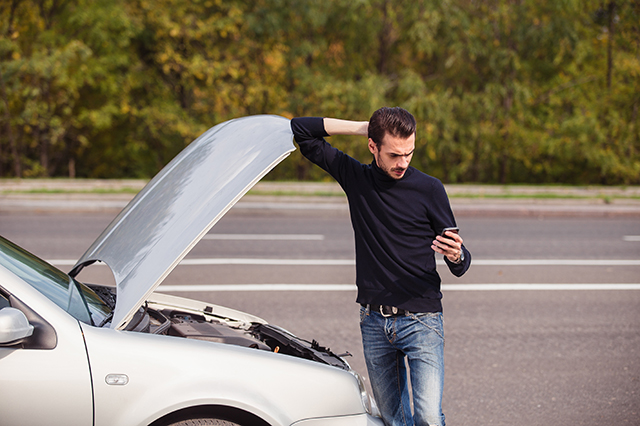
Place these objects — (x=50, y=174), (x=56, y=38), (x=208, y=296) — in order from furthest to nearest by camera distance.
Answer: (x=50, y=174) → (x=56, y=38) → (x=208, y=296)

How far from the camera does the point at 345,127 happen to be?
2680mm

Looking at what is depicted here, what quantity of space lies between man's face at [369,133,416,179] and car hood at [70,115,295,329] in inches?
15.5

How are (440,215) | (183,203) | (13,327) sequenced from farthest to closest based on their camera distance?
(440,215) → (183,203) → (13,327)

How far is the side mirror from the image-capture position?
2.05 m

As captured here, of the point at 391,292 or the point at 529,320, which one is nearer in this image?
the point at 391,292

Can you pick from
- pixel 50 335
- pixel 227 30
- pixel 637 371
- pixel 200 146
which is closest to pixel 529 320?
pixel 637 371

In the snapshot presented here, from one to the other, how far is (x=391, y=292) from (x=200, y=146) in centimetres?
110

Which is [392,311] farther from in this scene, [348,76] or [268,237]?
[348,76]

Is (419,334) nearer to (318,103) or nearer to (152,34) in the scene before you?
(318,103)

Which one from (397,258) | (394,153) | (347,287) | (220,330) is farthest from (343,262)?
(394,153)

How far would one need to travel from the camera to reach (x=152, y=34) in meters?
21.1

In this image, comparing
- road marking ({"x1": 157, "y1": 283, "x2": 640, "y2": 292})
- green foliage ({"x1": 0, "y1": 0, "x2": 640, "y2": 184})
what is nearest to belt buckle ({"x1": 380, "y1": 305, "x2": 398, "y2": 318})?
road marking ({"x1": 157, "y1": 283, "x2": 640, "y2": 292})

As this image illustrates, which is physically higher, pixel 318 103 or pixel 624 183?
pixel 318 103

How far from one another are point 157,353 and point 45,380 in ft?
1.32
